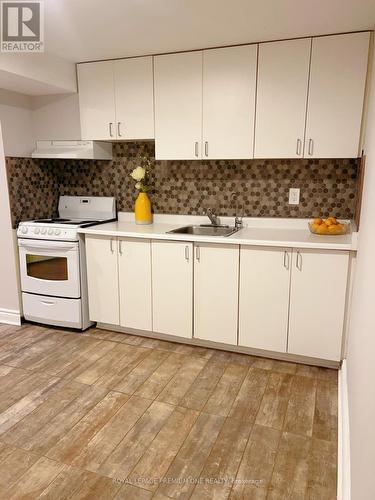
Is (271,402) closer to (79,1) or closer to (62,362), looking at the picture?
(62,362)

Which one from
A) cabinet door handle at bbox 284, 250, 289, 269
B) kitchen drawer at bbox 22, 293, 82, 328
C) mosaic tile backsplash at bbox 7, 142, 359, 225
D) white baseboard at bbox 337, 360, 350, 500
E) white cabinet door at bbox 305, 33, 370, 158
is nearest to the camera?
white baseboard at bbox 337, 360, 350, 500

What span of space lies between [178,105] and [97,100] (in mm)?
746

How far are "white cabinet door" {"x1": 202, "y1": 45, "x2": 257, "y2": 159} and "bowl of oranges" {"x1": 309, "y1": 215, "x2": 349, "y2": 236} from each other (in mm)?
694

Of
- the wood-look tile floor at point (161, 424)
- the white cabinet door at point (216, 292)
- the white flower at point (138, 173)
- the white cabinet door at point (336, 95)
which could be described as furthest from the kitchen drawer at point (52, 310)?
the white cabinet door at point (336, 95)

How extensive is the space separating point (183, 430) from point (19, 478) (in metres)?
0.80

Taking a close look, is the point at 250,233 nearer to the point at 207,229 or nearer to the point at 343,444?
the point at 207,229

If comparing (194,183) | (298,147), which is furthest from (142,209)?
(298,147)

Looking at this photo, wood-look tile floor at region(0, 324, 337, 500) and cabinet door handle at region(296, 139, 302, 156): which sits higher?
cabinet door handle at region(296, 139, 302, 156)

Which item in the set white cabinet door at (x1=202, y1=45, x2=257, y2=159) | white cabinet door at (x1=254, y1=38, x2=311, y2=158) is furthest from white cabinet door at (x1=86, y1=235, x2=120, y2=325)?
white cabinet door at (x1=254, y1=38, x2=311, y2=158)

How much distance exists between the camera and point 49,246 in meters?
3.10

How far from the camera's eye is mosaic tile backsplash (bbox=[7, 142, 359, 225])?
2910mm

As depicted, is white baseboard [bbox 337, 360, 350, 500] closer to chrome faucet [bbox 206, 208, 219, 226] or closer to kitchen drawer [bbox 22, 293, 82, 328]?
chrome faucet [bbox 206, 208, 219, 226]

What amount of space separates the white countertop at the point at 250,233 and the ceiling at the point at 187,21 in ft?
4.28

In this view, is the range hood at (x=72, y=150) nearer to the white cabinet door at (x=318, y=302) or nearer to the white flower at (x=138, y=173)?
the white flower at (x=138, y=173)
